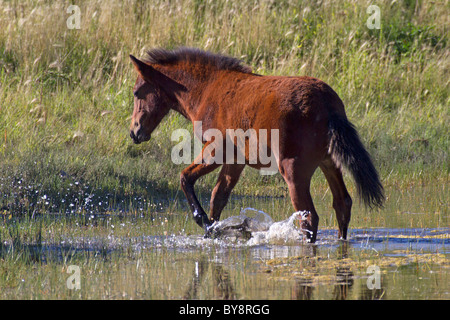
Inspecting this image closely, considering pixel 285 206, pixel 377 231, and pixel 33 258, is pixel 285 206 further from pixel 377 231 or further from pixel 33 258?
pixel 33 258

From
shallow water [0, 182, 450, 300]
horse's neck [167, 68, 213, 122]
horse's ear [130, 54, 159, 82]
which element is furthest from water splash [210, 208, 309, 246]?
horse's ear [130, 54, 159, 82]

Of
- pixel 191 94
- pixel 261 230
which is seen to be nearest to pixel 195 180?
pixel 261 230

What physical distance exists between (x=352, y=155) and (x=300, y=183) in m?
0.47

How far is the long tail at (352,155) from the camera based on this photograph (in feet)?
19.1

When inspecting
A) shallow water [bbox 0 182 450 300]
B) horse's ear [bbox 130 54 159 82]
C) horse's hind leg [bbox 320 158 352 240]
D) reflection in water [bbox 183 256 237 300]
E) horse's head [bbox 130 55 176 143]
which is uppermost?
horse's ear [bbox 130 54 159 82]

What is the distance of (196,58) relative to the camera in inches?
283

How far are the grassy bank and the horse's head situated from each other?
1.05m

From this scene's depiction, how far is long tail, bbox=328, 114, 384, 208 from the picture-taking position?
5.82m

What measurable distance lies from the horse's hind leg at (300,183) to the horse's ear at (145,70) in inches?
73.5

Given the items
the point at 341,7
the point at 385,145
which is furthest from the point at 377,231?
the point at 341,7

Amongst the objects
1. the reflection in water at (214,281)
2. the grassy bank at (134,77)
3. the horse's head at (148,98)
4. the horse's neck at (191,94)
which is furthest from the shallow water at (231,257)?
the grassy bank at (134,77)

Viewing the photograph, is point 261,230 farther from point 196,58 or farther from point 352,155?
point 196,58

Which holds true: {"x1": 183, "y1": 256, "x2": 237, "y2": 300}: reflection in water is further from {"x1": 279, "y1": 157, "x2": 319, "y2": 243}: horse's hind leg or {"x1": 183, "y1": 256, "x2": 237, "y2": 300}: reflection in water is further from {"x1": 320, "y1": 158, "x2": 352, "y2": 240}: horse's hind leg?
{"x1": 320, "y1": 158, "x2": 352, "y2": 240}: horse's hind leg

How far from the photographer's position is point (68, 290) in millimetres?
4598
